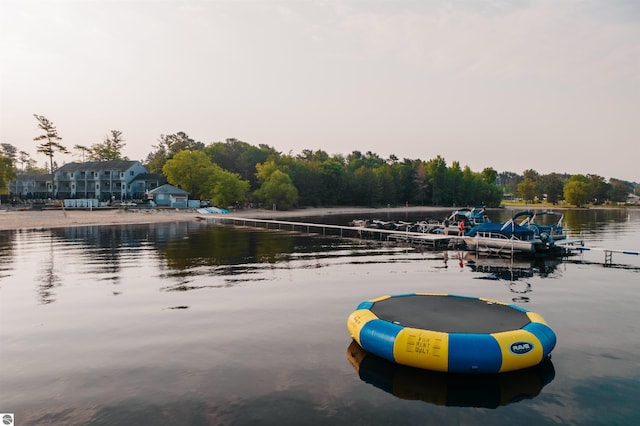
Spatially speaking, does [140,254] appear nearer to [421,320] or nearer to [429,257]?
[429,257]

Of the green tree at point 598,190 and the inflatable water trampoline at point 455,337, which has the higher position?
the green tree at point 598,190

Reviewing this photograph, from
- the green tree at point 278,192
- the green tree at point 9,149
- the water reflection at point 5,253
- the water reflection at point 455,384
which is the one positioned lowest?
the water reflection at point 5,253

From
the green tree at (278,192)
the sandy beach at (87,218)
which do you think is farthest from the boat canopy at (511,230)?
the green tree at (278,192)

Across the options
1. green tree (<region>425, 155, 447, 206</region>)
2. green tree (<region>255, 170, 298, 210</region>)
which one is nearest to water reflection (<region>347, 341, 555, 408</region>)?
green tree (<region>255, 170, 298, 210</region>)

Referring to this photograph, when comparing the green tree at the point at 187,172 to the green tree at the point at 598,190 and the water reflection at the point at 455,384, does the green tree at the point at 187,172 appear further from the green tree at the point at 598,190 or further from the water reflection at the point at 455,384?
the green tree at the point at 598,190

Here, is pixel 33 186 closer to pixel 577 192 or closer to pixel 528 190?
pixel 577 192

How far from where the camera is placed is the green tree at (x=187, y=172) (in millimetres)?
86062

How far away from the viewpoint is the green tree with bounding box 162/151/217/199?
86062 mm

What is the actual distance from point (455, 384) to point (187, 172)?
84.0 metres

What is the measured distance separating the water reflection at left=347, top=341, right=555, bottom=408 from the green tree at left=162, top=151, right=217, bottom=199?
264 feet

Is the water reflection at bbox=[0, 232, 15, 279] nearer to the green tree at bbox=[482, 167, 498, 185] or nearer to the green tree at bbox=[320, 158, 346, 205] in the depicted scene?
the green tree at bbox=[320, 158, 346, 205]

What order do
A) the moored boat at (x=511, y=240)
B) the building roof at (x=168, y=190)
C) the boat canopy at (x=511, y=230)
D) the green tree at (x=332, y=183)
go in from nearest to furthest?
the moored boat at (x=511, y=240), the boat canopy at (x=511, y=230), the building roof at (x=168, y=190), the green tree at (x=332, y=183)

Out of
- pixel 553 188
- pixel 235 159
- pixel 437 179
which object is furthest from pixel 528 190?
pixel 235 159

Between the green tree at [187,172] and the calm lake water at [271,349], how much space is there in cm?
6322
